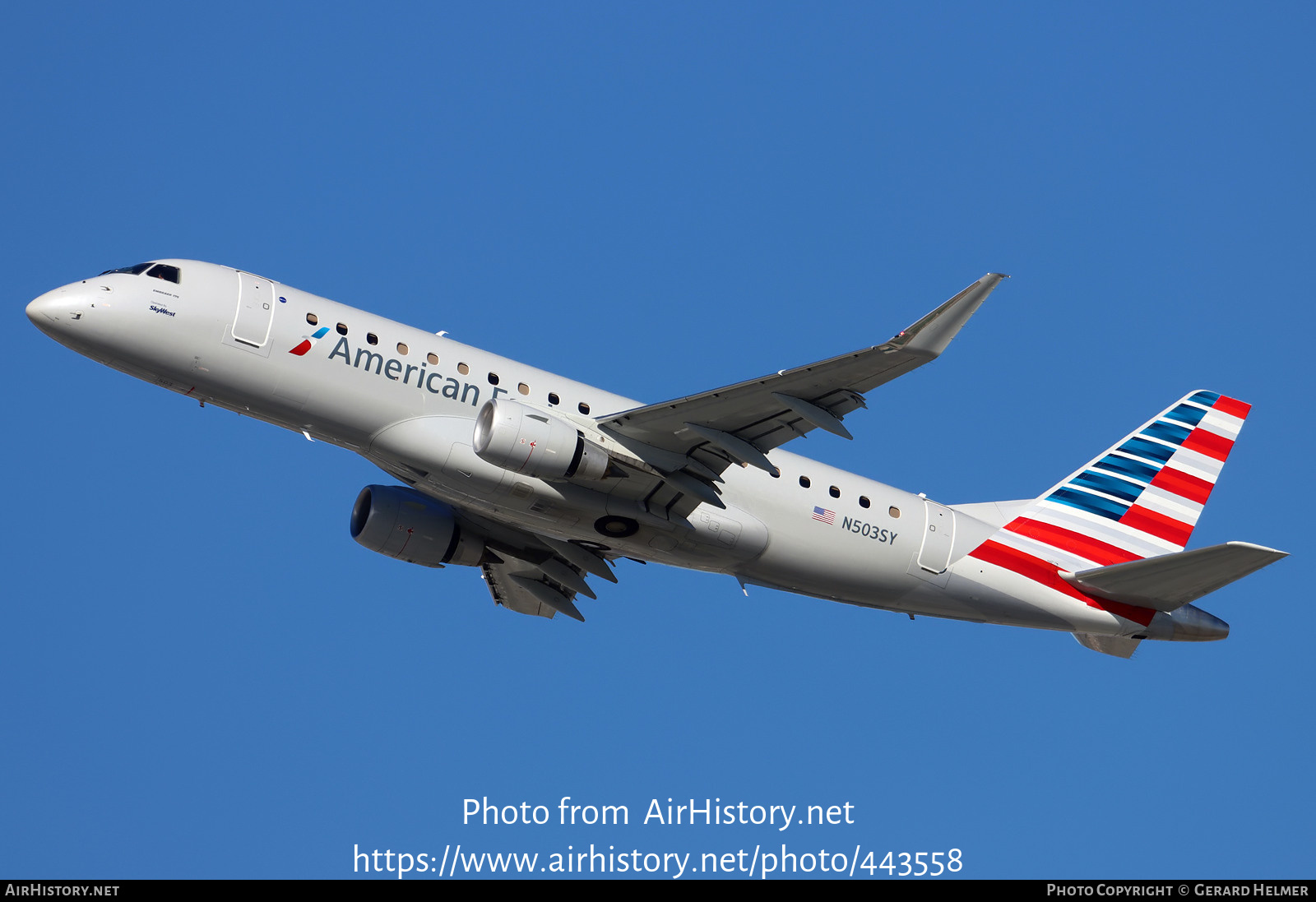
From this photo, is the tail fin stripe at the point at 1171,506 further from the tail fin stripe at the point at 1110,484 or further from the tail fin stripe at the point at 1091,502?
the tail fin stripe at the point at 1091,502

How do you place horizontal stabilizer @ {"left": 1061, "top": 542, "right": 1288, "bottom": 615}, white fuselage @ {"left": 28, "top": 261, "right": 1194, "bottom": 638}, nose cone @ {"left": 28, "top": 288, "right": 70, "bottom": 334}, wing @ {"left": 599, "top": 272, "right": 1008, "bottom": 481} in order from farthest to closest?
horizontal stabilizer @ {"left": 1061, "top": 542, "right": 1288, "bottom": 615}, white fuselage @ {"left": 28, "top": 261, "right": 1194, "bottom": 638}, nose cone @ {"left": 28, "top": 288, "right": 70, "bottom": 334}, wing @ {"left": 599, "top": 272, "right": 1008, "bottom": 481}

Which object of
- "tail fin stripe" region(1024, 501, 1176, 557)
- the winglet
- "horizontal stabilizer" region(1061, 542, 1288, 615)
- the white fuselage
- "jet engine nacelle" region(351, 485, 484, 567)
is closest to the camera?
the winglet

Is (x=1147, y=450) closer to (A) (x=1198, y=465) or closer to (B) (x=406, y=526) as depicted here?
(A) (x=1198, y=465)

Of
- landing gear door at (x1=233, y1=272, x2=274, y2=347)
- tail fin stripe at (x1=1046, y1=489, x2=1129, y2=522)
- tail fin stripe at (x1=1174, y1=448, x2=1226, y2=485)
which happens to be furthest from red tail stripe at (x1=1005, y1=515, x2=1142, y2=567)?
landing gear door at (x1=233, y1=272, x2=274, y2=347)

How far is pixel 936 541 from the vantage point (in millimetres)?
34219

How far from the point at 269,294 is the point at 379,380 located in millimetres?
3103

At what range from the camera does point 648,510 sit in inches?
1242

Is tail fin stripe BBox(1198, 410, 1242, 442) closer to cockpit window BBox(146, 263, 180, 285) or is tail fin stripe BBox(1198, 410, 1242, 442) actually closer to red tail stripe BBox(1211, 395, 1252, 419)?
red tail stripe BBox(1211, 395, 1252, 419)

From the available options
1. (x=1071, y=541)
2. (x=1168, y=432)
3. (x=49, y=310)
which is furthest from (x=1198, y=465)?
(x=49, y=310)

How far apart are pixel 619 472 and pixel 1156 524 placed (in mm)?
16066

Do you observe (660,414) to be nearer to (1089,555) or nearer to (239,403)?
(239,403)

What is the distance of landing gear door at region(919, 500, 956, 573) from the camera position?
3400cm

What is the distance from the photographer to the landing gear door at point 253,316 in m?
29.8

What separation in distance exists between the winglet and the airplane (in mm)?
51
